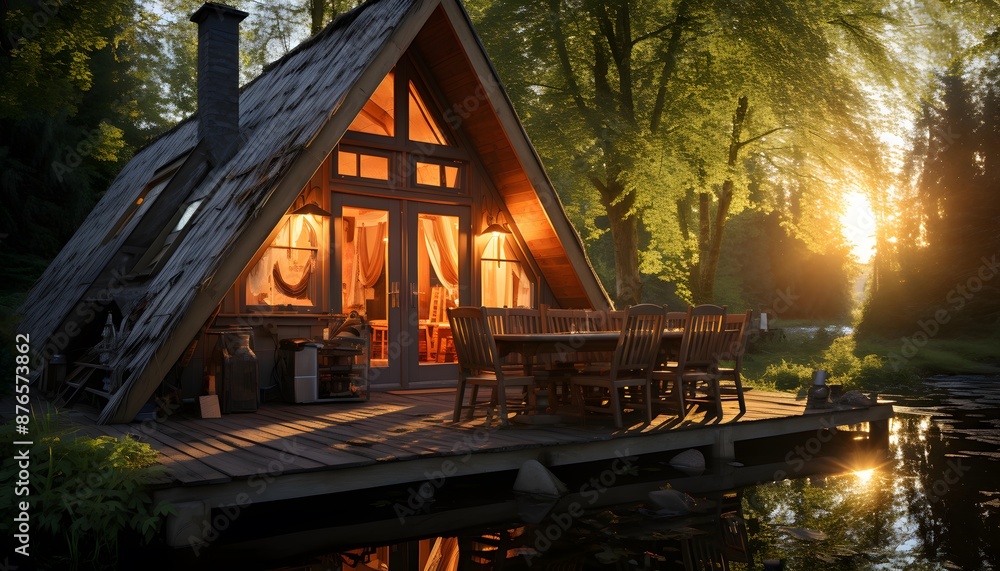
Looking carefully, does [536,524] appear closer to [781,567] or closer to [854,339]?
[781,567]

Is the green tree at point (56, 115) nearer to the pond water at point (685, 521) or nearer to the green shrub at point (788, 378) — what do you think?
the pond water at point (685, 521)

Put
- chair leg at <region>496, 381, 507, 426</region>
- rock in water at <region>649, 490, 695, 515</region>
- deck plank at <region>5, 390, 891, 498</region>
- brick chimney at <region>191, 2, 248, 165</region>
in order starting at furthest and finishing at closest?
brick chimney at <region>191, 2, 248, 165</region> → chair leg at <region>496, 381, 507, 426</region> → rock in water at <region>649, 490, 695, 515</region> → deck plank at <region>5, 390, 891, 498</region>

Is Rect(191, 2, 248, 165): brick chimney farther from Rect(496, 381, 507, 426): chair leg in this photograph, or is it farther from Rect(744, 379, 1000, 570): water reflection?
Rect(744, 379, 1000, 570): water reflection

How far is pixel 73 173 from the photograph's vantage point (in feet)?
58.8

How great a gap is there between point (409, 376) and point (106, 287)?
12.8ft

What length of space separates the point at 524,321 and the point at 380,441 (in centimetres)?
232

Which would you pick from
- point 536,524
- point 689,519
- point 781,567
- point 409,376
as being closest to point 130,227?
point 409,376

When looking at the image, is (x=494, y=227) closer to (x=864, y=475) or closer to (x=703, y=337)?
(x=703, y=337)

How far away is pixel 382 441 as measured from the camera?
19.4 ft

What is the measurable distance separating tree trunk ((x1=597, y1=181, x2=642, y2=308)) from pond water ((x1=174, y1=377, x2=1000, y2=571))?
8151 millimetres

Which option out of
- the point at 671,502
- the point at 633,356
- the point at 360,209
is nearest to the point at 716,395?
the point at 633,356

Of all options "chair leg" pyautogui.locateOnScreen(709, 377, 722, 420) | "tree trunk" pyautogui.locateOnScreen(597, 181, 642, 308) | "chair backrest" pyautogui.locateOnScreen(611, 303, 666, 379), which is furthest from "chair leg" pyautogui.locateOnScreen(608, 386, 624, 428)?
"tree trunk" pyautogui.locateOnScreen(597, 181, 642, 308)

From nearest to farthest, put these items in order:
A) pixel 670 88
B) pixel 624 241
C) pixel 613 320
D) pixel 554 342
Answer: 1. pixel 554 342
2. pixel 613 320
3. pixel 670 88
4. pixel 624 241

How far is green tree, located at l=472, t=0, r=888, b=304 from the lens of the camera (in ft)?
48.8
